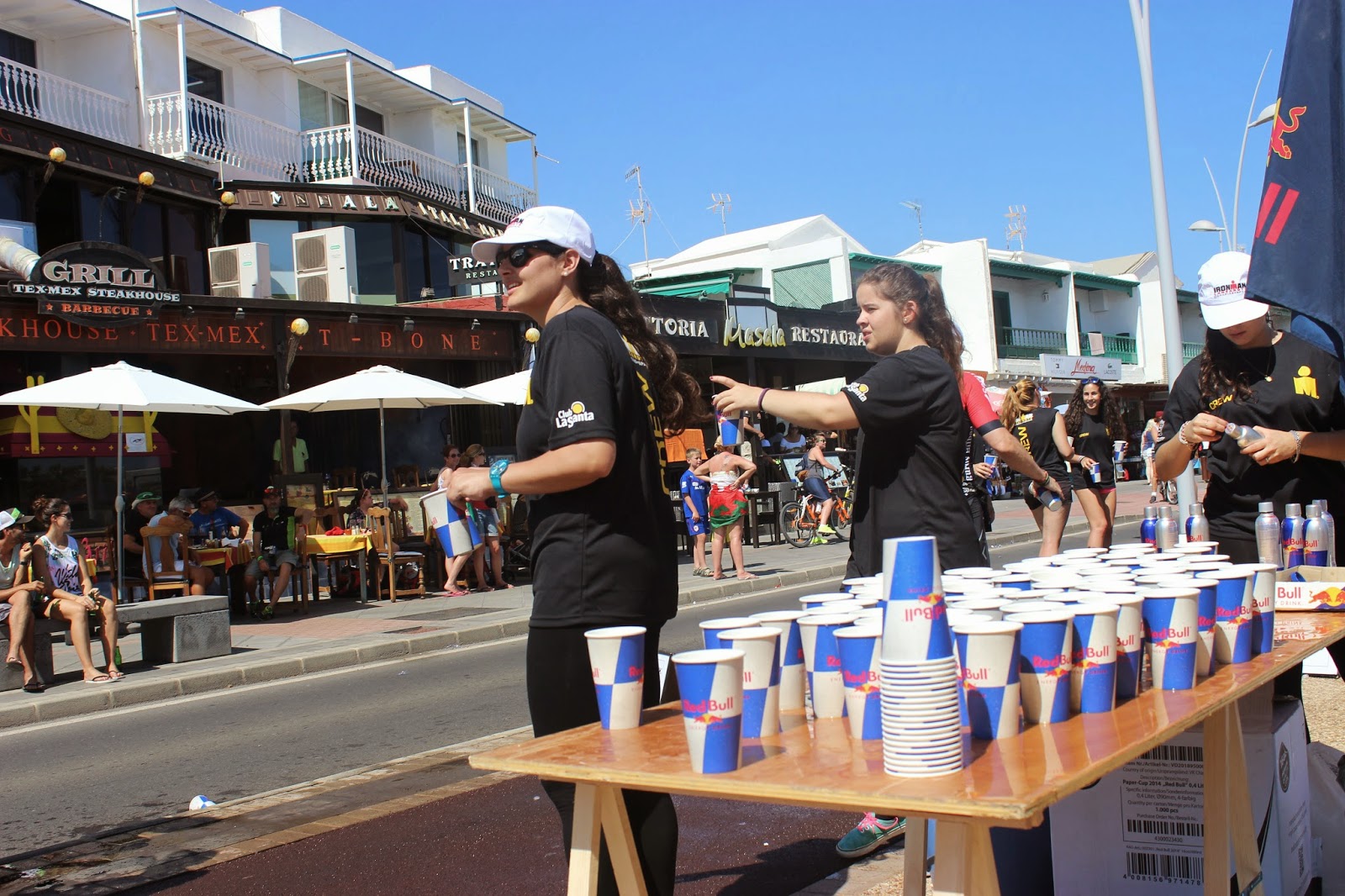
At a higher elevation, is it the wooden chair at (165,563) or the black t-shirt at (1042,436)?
the black t-shirt at (1042,436)

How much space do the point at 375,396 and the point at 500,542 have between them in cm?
291

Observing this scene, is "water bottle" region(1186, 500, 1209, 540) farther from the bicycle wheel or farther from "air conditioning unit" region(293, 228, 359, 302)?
"air conditioning unit" region(293, 228, 359, 302)

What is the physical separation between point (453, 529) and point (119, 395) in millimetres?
4307

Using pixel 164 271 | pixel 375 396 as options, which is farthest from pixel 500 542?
pixel 164 271

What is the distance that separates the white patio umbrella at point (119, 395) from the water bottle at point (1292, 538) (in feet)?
34.3

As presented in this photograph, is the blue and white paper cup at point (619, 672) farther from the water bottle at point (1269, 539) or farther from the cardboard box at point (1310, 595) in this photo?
the water bottle at point (1269, 539)

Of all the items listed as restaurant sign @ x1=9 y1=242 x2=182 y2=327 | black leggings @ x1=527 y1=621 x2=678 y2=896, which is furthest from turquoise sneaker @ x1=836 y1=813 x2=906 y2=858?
restaurant sign @ x1=9 y1=242 x2=182 y2=327

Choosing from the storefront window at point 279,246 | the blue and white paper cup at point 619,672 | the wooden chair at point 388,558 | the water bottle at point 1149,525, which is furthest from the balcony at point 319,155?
the blue and white paper cup at point 619,672

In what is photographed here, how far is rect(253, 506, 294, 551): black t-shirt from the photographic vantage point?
1432 centimetres

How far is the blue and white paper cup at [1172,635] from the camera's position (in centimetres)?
254

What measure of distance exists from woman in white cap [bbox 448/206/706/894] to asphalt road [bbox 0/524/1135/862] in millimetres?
3845

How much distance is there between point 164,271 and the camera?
18.8 metres

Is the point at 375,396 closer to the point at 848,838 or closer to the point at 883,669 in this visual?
the point at 848,838

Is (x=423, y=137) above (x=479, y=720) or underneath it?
above
